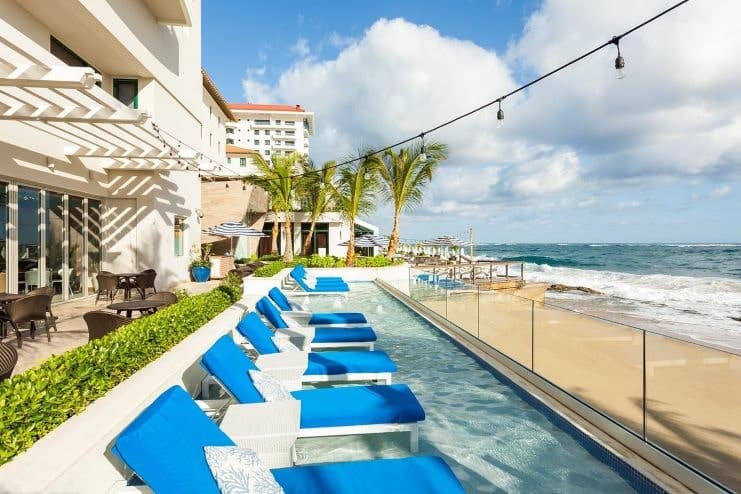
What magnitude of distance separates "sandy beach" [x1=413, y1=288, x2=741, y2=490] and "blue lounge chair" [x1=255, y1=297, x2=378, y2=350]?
236cm

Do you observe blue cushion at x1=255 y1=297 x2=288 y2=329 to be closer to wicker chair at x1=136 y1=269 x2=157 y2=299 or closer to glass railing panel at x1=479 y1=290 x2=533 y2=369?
glass railing panel at x1=479 y1=290 x2=533 y2=369

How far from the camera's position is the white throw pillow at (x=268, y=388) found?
13.3 feet

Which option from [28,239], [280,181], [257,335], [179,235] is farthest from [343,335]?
[280,181]

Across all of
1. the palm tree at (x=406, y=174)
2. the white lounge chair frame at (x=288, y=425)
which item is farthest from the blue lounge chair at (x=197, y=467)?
the palm tree at (x=406, y=174)

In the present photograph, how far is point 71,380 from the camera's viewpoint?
2857 mm

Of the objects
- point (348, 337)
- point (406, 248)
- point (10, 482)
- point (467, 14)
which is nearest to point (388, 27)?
point (467, 14)

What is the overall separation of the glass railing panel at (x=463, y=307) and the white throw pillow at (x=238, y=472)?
556 cm

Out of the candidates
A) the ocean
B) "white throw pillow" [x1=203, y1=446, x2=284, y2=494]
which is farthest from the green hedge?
the ocean

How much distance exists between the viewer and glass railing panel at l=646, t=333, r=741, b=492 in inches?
136

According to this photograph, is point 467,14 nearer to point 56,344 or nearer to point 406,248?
point 56,344

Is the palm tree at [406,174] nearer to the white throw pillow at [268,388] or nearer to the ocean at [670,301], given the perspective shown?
the ocean at [670,301]

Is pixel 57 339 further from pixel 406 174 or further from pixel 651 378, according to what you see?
pixel 406 174

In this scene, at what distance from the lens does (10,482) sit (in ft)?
6.40

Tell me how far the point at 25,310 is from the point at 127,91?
7881mm
